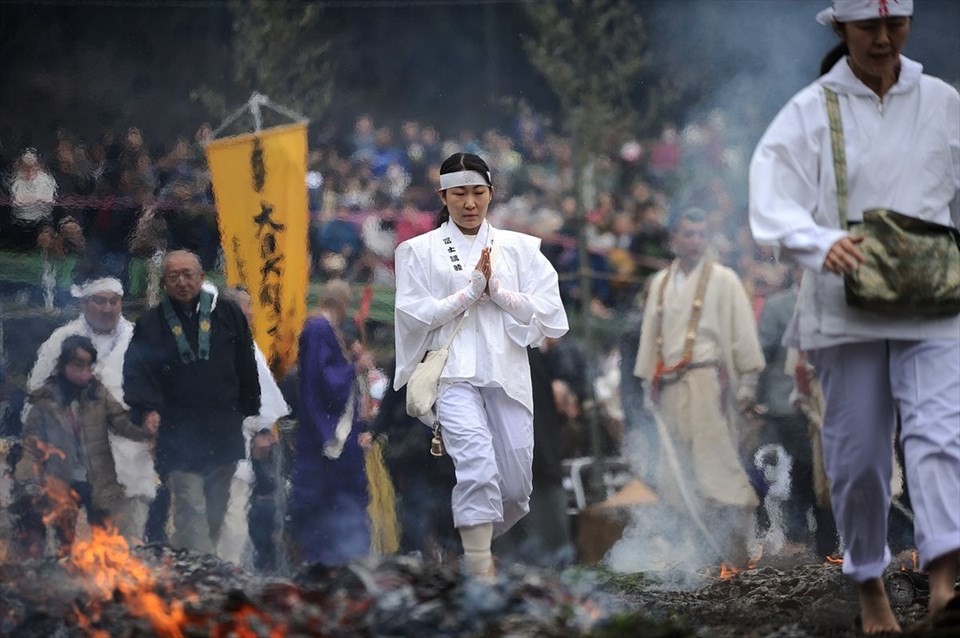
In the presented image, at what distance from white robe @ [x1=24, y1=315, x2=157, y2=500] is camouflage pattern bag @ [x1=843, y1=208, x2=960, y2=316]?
20.3 ft

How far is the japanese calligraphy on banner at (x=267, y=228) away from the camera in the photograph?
40.4 feet

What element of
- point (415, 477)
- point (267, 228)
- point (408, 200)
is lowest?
point (415, 477)

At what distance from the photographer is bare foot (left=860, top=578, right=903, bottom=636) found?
6.84m

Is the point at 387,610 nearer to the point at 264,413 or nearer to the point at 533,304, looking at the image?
the point at 533,304

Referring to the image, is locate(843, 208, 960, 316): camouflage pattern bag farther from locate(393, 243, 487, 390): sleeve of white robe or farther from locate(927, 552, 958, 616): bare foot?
locate(393, 243, 487, 390): sleeve of white robe

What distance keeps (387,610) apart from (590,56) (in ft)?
30.8

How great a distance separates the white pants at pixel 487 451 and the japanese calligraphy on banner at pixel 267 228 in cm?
362

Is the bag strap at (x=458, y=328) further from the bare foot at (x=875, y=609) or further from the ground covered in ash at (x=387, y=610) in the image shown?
the bare foot at (x=875, y=609)

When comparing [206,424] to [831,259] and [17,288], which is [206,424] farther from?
[831,259]

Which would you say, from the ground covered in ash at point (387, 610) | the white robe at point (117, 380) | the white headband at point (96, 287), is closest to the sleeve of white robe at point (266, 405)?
the white robe at point (117, 380)

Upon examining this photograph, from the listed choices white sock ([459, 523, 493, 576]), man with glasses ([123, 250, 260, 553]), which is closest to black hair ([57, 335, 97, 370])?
man with glasses ([123, 250, 260, 553])

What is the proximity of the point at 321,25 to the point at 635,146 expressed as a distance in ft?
9.13

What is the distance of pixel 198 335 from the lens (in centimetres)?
1166

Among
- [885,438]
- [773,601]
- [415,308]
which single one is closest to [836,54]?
[885,438]
